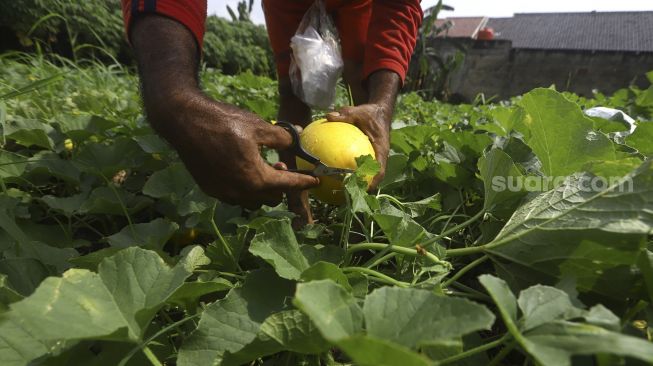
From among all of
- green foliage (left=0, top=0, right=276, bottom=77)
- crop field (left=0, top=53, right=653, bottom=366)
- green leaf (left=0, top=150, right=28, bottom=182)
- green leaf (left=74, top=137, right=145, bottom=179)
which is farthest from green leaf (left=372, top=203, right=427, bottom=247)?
green foliage (left=0, top=0, right=276, bottom=77)

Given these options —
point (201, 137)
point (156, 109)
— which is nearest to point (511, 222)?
point (201, 137)

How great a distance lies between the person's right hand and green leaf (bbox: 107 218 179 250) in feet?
0.47

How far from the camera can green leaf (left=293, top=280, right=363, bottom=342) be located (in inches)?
15.9

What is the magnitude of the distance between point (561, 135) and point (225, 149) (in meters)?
0.62

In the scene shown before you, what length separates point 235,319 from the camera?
61 centimetres

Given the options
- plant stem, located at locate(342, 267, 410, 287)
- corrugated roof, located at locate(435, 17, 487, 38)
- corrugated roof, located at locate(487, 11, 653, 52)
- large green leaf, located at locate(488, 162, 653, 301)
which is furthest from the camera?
corrugated roof, located at locate(435, 17, 487, 38)

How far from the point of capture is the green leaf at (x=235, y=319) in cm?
58

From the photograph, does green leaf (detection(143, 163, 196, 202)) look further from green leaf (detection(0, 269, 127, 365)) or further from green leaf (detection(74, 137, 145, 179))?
green leaf (detection(0, 269, 127, 365))

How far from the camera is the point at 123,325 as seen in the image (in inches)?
20.7

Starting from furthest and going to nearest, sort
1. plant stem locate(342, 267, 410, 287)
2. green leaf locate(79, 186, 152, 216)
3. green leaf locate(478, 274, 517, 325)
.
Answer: green leaf locate(79, 186, 152, 216)
plant stem locate(342, 267, 410, 287)
green leaf locate(478, 274, 517, 325)

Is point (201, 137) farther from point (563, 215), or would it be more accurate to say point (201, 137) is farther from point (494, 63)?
point (494, 63)

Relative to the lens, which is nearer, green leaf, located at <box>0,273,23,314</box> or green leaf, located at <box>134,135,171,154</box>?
green leaf, located at <box>0,273,23,314</box>

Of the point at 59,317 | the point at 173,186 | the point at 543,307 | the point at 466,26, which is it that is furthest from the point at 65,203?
the point at 466,26

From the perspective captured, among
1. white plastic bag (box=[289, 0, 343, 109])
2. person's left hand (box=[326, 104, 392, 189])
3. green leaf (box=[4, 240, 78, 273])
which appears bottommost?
green leaf (box=[4, 240, 78, 273])
